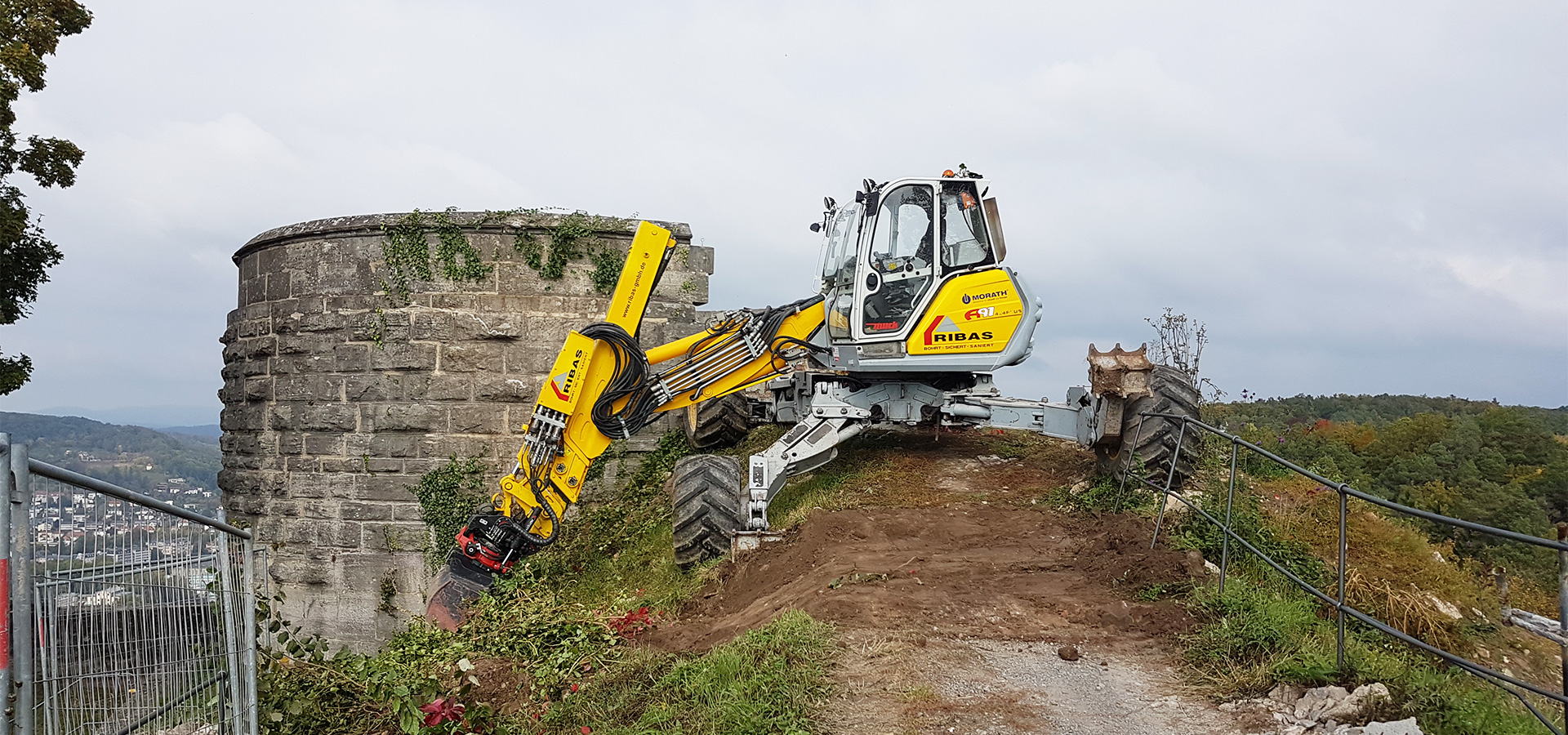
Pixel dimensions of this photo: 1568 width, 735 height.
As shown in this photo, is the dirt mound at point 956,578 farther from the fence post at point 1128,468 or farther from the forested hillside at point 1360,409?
the forested hillside at point 1360,409

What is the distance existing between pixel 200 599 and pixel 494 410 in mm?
7185

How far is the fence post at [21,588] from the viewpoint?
3.03 metres

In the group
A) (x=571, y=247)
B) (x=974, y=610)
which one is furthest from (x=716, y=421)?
(x=974, y=610)

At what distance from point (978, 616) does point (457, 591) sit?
4537 millimetres

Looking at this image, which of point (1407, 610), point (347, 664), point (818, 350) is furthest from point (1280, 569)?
point (347, 664)

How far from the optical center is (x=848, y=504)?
9.04m

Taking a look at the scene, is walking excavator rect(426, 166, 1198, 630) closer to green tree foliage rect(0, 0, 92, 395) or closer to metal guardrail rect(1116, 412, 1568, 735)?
metal guardrail rect(1116, 412, 1568, 735)

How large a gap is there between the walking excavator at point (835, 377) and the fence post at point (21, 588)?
5.39 m

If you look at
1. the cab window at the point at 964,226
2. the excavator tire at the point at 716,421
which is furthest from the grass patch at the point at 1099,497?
the excavator tire at the point at 716,421

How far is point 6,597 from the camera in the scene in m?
2.98

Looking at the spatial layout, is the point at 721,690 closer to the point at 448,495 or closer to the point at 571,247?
the point at 448,495

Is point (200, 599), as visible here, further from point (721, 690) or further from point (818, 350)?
point (818, 350)

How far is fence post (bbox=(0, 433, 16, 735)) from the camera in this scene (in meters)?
2.97

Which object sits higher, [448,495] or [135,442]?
[135,442]
